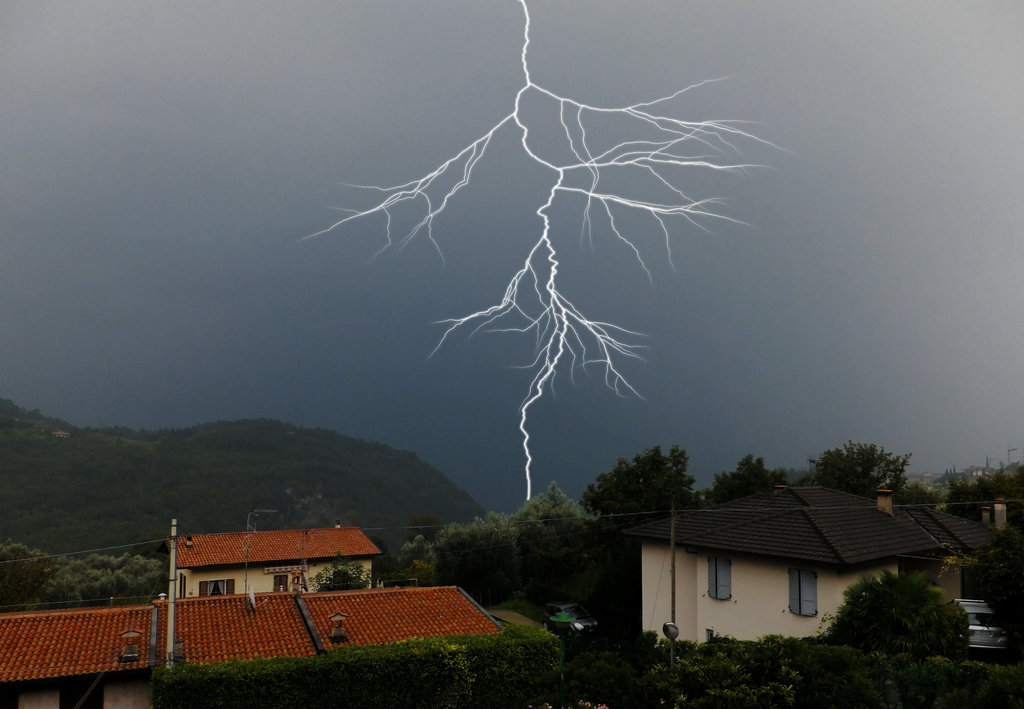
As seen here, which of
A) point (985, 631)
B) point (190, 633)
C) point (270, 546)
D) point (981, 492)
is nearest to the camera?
point (190, 633)

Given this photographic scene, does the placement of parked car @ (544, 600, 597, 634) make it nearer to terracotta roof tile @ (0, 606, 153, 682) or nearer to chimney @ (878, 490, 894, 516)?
chimney @ (878, 490, 894, 516)

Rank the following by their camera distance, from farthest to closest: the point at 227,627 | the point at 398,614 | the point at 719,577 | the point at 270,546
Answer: the point at 270,546 → the point at 719,577 → the point at 398,614 → the point at 227,627

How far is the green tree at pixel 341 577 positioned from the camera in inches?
1174

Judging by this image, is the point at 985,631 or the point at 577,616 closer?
the point at 985,631

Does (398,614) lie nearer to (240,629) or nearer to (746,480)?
(240,629)

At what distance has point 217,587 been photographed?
31047 millimetres

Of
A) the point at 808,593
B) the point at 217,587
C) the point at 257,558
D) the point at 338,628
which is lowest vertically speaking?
the point at 217,587

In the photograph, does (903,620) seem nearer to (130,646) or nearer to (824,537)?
(824,537)

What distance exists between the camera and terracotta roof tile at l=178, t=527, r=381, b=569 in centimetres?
3114

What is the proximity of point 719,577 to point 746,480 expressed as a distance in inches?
573

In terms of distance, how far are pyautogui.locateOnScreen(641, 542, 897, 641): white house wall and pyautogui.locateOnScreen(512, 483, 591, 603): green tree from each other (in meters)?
9.16

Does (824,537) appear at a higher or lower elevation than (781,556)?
higher

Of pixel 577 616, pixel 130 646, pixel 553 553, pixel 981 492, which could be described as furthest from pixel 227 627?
pixel 981 492

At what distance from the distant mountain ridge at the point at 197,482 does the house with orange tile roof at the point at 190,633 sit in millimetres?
39616
